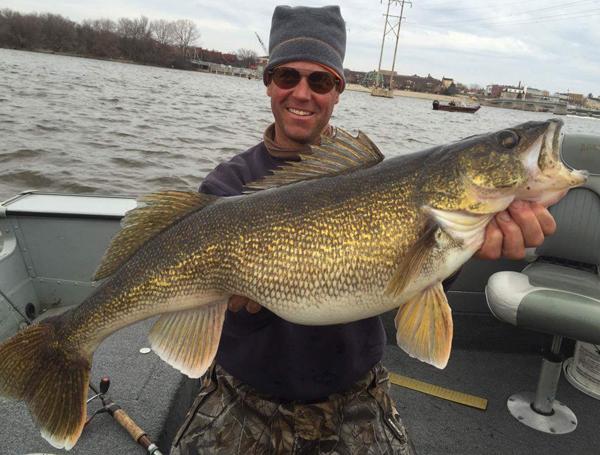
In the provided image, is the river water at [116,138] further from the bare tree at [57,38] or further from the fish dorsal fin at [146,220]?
the bare tree at [57,38]

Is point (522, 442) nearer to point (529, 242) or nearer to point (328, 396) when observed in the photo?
point (328, 396)

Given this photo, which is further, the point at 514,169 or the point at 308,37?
the point at 308,37

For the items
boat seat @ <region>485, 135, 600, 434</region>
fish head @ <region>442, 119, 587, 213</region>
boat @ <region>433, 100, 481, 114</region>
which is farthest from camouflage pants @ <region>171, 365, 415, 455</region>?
boat @ <region>433, 100, 481, 114</region>

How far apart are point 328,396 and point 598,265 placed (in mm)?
2787

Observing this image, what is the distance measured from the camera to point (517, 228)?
6.65 feet

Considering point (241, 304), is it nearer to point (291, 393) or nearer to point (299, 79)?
point (291, 393)

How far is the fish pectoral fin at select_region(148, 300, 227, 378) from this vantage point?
222 centimetres

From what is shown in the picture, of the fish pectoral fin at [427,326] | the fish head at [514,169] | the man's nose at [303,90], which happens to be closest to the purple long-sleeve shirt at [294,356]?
the fish pectoral fin at [427,326]

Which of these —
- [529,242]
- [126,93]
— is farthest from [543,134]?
[126,93]

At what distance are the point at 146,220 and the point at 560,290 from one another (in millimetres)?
2822

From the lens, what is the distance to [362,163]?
2207mm

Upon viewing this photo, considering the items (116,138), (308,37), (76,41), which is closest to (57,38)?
(76,41)

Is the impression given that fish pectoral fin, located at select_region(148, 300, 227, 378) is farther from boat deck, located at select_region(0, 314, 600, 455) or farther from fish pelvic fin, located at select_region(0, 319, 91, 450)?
boat deck, located at select_region(0, 314, 600, 455)

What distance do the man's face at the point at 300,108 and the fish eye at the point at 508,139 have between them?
3.99 feet
